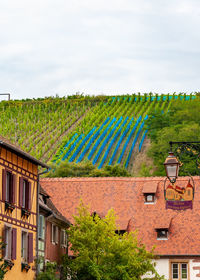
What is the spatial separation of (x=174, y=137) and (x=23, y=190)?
4959cm

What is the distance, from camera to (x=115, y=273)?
38812 mm

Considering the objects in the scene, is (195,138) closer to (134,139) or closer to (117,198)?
(134,139)

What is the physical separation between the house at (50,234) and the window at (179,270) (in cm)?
750

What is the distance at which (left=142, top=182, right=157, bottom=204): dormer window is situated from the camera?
171 ft

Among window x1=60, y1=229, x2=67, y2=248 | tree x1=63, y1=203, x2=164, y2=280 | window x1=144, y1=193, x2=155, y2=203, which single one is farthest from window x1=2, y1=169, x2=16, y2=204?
window x1=144, y1=193, x2=155, y2=203

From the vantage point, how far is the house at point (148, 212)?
4862 centimetres

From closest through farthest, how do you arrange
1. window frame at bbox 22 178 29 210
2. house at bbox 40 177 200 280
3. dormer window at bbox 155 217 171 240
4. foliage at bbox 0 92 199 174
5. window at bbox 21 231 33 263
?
window at bbox 21 231 33 263 < window frame at bbox 22 178 29 210 < house at bbox 40 177 200 280 < dormer window at bbox 155 217 171 240 < foliage at bbox 0 92 199 174

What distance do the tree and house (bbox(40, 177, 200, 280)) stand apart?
7.71 m

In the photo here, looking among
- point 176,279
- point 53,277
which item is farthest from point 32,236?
point 176,279

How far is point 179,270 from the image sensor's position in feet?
158

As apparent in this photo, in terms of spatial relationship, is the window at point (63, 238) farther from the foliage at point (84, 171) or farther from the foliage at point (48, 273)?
the foliage at point (84, 171)

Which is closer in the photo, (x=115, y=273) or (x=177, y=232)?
(x=115, y=273)

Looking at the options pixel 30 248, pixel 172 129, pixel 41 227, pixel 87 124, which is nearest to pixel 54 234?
pixel 41 227

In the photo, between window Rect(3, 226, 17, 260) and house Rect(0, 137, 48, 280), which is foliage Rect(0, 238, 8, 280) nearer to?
house Rect(0, 137, 48, 280)
